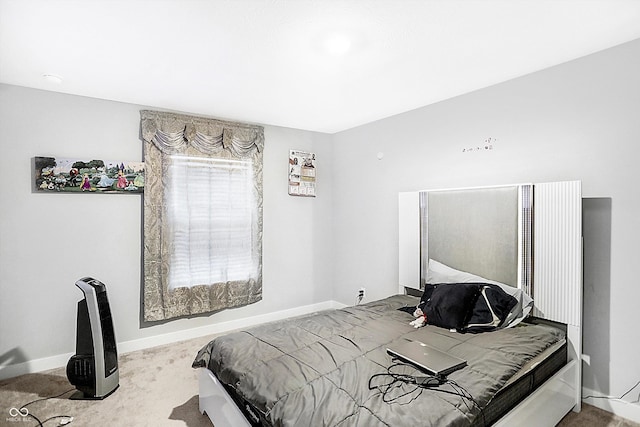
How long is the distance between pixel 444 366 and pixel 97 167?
335 cm

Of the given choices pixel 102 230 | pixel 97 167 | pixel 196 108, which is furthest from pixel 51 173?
pixel 196 108

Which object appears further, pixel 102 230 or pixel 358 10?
pixel 102 230

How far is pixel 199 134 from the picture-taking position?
12.1ft

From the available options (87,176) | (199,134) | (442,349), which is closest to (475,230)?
(442,349)

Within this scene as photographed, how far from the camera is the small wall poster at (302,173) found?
445 cm

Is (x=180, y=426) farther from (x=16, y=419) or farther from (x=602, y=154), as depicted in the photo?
(x=602, y=154)

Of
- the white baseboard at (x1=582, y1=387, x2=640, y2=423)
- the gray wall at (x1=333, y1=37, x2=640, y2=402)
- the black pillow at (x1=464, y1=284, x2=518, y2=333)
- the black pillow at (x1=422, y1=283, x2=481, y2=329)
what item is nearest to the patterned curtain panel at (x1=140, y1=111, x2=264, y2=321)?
the gray wall at (x1=333, y1=37, x2=640, y2=402)

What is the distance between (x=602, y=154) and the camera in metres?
2.39

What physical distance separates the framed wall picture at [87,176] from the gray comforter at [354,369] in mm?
1983

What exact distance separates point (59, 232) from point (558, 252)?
4.13 metres

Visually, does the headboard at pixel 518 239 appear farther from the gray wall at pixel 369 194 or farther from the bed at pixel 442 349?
the gray wall at pixel 369 194

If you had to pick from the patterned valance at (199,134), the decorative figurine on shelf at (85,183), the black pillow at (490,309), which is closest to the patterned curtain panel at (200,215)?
the patterned valance at (199,134)

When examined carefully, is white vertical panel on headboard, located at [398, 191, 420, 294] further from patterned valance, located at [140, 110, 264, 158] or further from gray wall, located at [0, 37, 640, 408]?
patterned valance, located at [140, 110, 264, 158]

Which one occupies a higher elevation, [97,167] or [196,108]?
[196,108]
